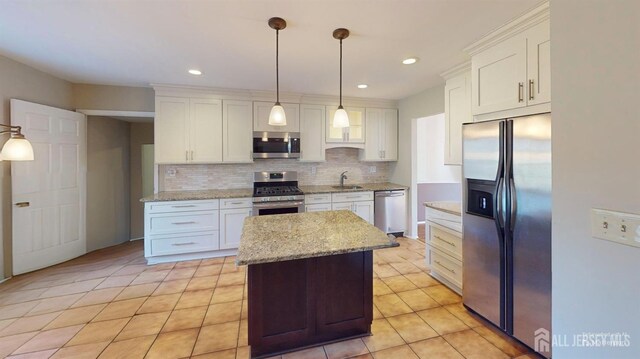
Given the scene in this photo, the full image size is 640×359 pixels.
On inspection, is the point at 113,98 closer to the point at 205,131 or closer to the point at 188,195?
the point at 205,131

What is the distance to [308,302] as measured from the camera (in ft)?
5.97

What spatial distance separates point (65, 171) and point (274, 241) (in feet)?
12.0

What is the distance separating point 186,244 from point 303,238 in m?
2.56

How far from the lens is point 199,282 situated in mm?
2971

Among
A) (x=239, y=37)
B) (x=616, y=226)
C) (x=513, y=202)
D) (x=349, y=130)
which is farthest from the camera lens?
(x=349, y=130)

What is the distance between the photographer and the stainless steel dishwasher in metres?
4.37

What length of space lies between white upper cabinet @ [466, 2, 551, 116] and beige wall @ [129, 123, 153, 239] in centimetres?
543

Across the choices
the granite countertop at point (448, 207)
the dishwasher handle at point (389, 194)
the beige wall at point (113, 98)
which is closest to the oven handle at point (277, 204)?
the dishwasher handle at point (389, 194)

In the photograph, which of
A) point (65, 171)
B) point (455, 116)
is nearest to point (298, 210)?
point (455, 116)

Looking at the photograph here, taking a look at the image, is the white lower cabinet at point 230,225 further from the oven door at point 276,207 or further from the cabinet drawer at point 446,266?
the cabinet drawer at point 446,266

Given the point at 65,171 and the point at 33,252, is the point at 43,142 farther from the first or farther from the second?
the point at 33,252

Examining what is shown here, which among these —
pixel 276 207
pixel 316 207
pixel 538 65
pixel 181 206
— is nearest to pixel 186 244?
pixel 181 206

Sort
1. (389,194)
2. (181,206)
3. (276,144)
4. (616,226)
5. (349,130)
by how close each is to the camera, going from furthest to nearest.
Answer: (349,130) → (389,194) → (276,144) → (181,206) → (616,226)

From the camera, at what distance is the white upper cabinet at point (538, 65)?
1.73m
